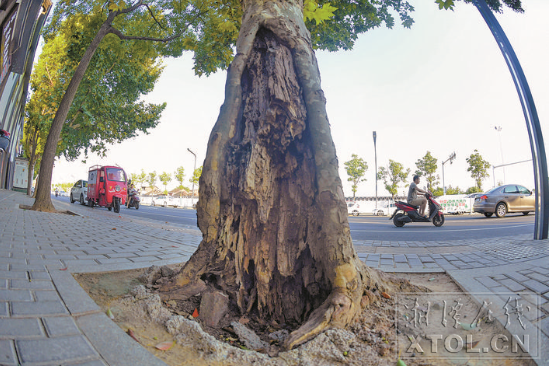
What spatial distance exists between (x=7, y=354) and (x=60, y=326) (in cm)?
29

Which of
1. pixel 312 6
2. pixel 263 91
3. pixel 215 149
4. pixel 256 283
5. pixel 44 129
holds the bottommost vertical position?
pixel 256 283

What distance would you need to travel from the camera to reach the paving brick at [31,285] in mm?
2028

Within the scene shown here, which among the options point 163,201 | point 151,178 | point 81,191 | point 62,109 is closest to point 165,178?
point 151,178

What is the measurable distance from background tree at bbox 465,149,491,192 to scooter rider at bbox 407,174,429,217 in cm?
3907

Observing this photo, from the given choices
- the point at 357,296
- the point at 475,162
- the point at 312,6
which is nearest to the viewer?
the point at 357,296

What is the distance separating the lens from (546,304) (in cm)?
205

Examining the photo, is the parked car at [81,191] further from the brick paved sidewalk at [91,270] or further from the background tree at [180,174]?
the background tree at [180,174]

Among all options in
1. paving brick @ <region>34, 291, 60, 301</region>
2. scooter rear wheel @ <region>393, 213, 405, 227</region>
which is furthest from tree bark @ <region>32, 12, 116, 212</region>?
scooter rear wheel @ <region>393, 213, 405, 227</region>

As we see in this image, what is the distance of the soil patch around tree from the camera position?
4.95 ft

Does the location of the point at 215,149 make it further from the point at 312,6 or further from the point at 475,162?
the point at 475,162

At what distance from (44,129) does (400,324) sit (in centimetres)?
2033

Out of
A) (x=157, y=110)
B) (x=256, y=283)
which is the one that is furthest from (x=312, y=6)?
(x=157, y=110)

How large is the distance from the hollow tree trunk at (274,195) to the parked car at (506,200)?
15035mm

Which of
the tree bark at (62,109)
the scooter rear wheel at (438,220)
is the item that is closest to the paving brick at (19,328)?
the tree bark at (62,109)
